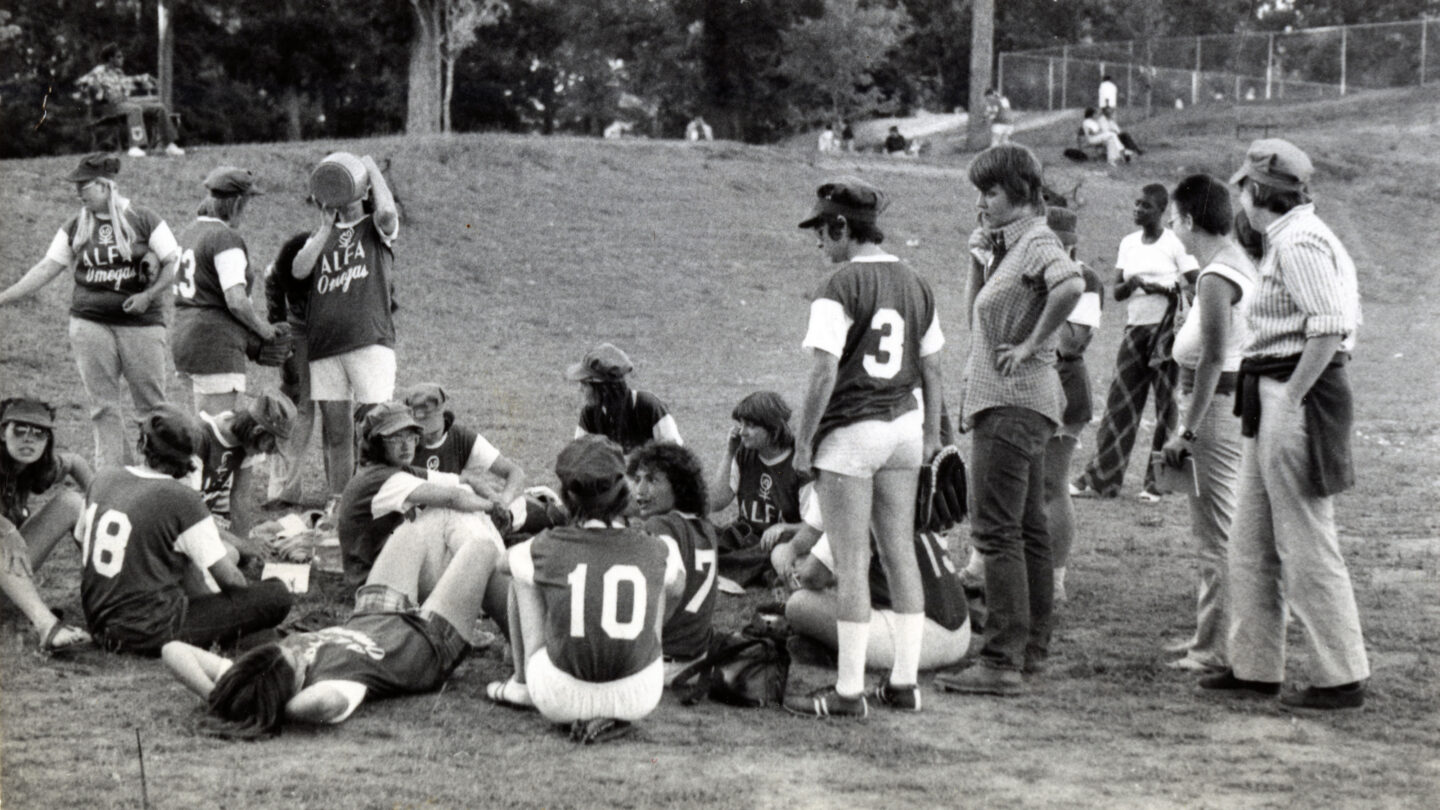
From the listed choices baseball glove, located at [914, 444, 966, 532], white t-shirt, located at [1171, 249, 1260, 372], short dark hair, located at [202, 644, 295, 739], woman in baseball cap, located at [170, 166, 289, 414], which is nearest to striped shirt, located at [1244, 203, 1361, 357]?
white t-shirt, located at [1171, 249, 1260, 372]

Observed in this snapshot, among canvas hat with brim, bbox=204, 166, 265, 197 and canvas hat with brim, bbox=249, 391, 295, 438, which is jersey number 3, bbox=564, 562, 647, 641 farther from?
canvas hat with brim, bbox=204, 166, 265, 197

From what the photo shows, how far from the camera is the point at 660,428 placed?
770cm

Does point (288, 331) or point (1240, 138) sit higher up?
point (1240, 138)

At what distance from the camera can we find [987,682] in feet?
20.0

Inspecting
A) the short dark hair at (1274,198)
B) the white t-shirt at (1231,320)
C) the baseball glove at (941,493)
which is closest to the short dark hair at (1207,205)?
the white t-shirt at (1231,320)

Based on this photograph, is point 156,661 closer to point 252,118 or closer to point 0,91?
point 0,91

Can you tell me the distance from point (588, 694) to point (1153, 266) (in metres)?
5.65

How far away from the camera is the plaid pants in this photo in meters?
10.0

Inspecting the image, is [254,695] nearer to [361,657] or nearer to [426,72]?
[361,657]

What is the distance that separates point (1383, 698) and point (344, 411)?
524 cm

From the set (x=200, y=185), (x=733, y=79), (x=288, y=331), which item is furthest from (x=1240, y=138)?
(x=288, y=331)

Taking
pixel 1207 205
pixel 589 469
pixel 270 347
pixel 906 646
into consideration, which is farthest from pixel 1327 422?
pixel 270 347

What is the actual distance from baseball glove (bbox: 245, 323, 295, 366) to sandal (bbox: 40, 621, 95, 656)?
270cm

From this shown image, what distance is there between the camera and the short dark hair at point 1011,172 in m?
6.03
